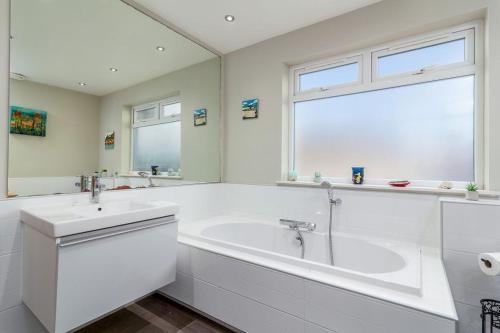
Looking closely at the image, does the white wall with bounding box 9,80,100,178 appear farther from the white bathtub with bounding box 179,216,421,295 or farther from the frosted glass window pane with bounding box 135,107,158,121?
the white bathtub with bounding box 179,216,421,295

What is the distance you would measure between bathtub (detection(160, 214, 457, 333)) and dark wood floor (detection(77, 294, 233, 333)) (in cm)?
9

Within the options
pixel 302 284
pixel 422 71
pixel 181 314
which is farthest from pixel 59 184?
pixel 422 71

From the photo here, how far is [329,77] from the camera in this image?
247 cm

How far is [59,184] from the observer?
5.50ft

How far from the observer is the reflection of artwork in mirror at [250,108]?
8.98ft

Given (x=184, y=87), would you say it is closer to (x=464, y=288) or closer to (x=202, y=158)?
(x=202, y=158)

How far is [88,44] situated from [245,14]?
1.33 m

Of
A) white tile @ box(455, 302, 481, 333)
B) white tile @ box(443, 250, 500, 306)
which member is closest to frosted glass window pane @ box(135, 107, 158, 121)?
white tile @ box(443, 250, 500, 306)

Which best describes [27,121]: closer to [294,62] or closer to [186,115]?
[186,115]

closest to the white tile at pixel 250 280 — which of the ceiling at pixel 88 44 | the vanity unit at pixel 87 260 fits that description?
the vanity unit at pixel 87 260

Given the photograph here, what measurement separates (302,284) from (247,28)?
2.35m

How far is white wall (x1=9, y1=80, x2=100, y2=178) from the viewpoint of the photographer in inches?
59.4

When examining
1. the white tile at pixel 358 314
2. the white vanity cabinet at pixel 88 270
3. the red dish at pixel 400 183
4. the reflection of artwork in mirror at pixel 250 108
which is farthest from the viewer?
the reflection of artwork in mirror at pixel 250 108

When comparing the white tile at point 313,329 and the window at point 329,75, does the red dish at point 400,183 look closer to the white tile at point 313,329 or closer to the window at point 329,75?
the window at point 329,75
